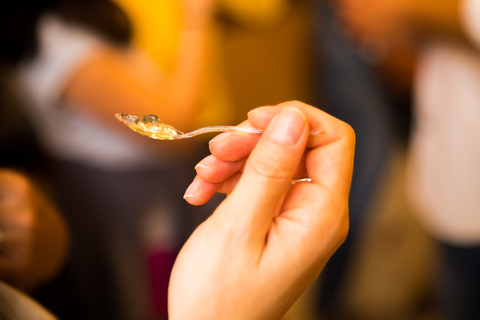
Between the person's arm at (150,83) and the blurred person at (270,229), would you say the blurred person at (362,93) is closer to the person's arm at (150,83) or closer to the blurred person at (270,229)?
the person's arm at (150,83)

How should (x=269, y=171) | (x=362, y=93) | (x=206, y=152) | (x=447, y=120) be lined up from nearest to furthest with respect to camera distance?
1. (x=269, y=171)
2. (x=206, y=152)
3. (x=447, y=120)
4. (x=362, y=93)

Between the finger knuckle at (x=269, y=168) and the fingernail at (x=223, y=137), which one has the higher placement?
the finger knuckle at (x=269, y=168)

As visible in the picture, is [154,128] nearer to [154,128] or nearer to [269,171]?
[154,128]

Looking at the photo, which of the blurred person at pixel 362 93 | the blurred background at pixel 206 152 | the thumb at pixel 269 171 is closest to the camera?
the thumb at pixel 269 171

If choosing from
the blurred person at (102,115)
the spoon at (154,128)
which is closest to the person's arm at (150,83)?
the blurred person at (102,115)

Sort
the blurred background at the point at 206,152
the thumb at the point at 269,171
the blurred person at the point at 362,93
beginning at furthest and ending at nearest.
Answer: the blurred person at the point at 362,93
the blurred background at the point at 206,152
the thumb at the point at 269,171

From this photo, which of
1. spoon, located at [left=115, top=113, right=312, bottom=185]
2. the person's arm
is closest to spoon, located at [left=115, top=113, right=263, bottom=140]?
spoon, located at [left=115, top=113, right=312, bottom=185]

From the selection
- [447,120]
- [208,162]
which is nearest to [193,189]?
[208,162]

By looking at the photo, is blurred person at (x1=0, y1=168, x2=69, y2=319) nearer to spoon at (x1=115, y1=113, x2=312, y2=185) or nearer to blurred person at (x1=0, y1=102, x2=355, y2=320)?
blurred person at (x1=0, y1=102, x2=355, y2=320)
